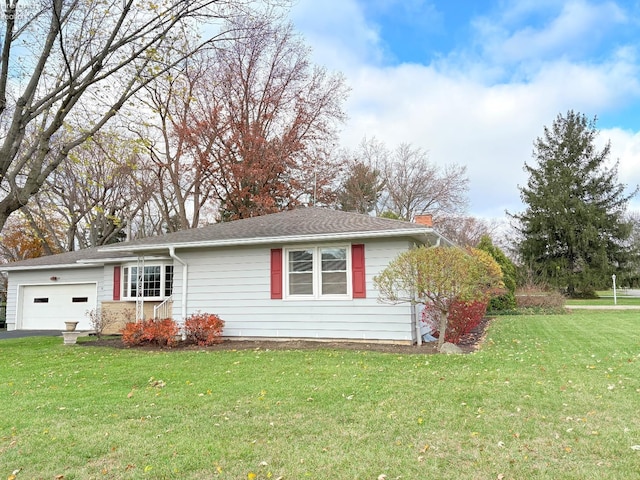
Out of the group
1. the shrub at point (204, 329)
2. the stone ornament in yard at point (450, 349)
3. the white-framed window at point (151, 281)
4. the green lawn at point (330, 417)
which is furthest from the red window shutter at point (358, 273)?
the white-framed window at point (151, 281)

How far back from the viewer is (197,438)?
3895 mm

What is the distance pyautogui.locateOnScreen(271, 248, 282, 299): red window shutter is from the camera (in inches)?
408

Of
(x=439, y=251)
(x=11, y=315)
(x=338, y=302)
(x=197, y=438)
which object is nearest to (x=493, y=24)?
(x=439, y=251)

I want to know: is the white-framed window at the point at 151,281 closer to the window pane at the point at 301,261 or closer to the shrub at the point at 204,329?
the shrub at the point at 204,329

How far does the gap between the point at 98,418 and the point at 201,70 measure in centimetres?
1887

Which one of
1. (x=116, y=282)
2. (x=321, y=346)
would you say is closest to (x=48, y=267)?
(x=116, y=282)

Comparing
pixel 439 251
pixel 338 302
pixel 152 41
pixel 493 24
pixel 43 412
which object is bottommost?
pixel 43 412

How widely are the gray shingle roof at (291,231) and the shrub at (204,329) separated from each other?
1.76 m

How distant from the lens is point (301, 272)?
33.8 feet

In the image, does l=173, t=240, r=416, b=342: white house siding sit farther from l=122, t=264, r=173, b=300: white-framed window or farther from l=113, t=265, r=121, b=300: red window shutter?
l=113, t=265, r=121, b=300: red window shutter

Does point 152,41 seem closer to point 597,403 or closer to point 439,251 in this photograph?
point 439,251

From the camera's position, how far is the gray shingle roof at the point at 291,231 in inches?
364

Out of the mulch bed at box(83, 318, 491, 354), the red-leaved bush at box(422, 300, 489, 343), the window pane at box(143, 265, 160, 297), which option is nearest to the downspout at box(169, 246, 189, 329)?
the mulch bed at box(83, 318, 491, 354)

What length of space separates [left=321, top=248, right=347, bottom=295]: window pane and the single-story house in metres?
0.02
